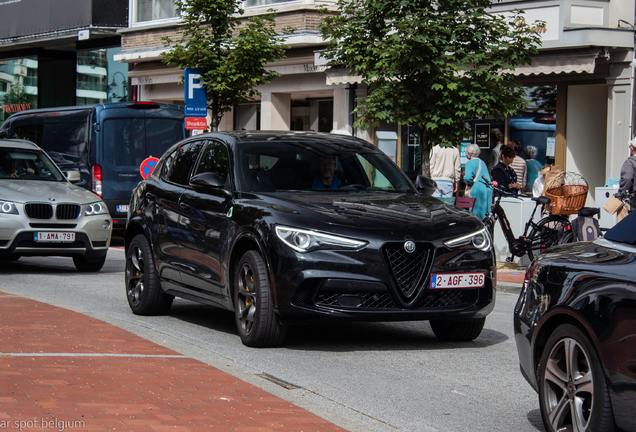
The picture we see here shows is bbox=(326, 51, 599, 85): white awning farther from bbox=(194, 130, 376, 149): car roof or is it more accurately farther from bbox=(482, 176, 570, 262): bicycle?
bbox=(194, 130, 376, 149): car roof

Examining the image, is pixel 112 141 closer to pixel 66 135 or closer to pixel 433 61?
pixel 66 135

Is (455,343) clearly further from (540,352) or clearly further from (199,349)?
(540,352)

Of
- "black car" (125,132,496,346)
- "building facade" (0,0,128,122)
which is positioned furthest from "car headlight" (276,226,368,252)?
"building facade" (0,0,128,122)

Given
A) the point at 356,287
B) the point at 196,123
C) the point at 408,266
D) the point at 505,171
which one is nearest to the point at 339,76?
the point at 196,123

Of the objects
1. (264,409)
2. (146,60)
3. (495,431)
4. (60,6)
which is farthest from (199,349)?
(60,6)

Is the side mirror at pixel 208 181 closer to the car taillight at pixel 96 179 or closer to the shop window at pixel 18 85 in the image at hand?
the car taillight at pixel 96 179

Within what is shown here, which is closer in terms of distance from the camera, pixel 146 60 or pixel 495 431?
pixel 495 431

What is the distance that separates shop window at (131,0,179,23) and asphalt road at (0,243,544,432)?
20.7 meters

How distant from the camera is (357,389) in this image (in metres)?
5.94

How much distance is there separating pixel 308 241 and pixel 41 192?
6.98m

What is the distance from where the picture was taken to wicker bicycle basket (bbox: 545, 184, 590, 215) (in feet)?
44.2

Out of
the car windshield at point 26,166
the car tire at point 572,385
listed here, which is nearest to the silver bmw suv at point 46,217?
the car windshield at point 26,166

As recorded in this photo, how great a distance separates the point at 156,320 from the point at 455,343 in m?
2.87

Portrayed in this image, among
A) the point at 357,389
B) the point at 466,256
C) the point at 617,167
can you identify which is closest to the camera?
the point at 357,389
